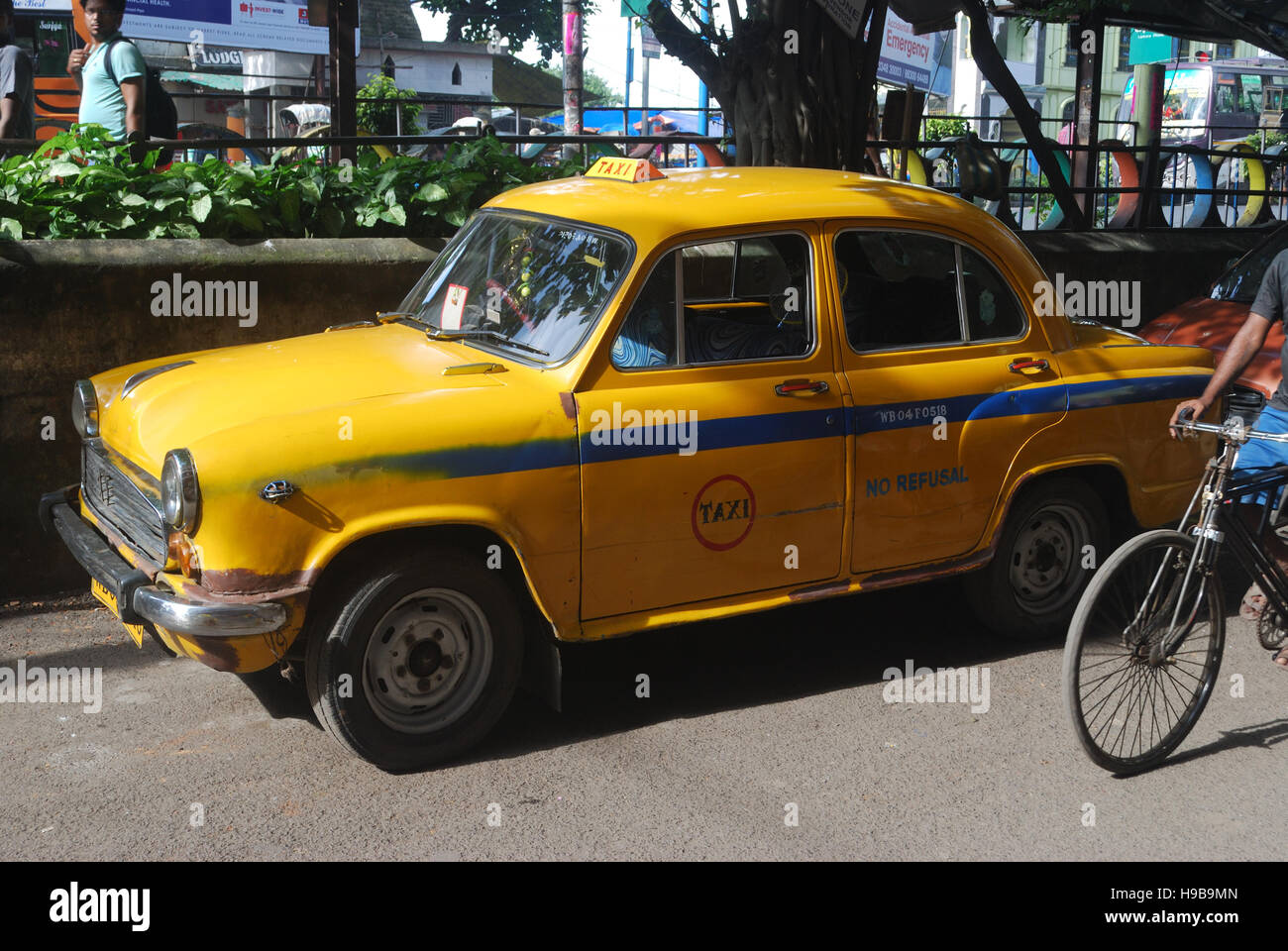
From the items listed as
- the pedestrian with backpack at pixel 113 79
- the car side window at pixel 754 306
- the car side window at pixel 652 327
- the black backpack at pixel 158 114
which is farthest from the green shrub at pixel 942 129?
the car side window at pixel 652 327

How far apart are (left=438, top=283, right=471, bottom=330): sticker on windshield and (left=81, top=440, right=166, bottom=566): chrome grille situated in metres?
1.34

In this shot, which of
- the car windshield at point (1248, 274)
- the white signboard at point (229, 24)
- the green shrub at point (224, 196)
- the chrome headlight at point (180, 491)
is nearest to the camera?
the chrome headlight at point (180, 491)

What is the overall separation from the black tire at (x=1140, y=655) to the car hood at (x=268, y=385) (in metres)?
2.12

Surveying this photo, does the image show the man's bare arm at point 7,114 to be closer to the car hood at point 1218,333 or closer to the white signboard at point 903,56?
the car hood at point 1218,333

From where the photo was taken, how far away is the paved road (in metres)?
4.04

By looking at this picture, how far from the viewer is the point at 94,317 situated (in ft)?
20.6

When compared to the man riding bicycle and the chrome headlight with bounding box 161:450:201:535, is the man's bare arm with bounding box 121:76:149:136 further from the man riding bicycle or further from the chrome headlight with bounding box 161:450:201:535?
the man riding bicycle

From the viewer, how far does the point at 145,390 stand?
4754 mm

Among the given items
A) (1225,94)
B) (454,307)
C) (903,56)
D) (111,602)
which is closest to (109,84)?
(454,307)

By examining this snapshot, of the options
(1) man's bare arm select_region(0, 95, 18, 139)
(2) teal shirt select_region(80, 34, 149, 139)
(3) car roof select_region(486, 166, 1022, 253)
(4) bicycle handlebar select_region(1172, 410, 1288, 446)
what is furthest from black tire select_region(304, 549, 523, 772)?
(1) man's bare arm select_region(0, 95, 18, 139)

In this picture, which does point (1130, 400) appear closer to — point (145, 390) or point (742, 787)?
point (742, 787)

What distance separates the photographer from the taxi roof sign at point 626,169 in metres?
5.25

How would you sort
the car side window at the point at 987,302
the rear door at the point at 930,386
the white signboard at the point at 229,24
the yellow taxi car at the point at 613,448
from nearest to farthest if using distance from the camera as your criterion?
the yellow taxi car at the point at 613,448 → the rear door at the point at 930,386 → the car side window at the point at 987,302 → the white signboard at the point at 229,24
